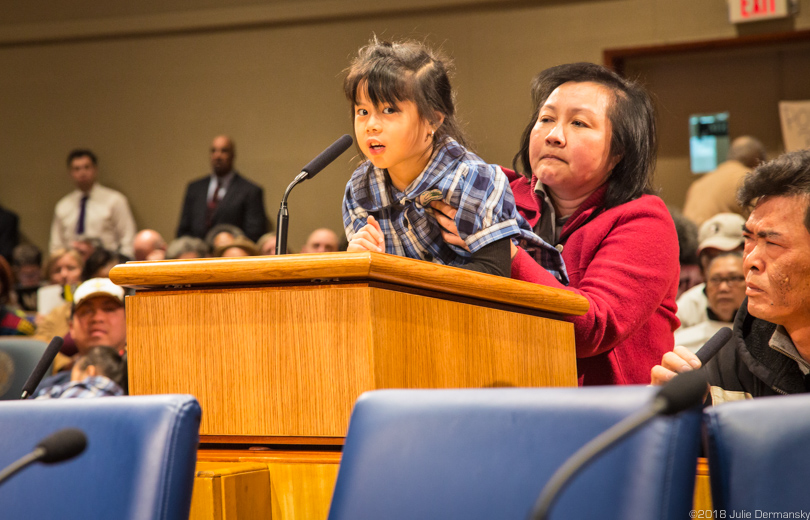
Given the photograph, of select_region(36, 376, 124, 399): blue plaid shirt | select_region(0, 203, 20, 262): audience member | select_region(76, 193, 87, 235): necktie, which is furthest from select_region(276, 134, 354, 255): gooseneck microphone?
select_region(0, 203, 20, 262): audience member

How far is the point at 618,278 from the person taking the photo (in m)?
1.65

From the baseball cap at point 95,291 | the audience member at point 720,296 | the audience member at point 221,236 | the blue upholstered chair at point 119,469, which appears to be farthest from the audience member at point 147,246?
the blue upholstered chair at point 119,469

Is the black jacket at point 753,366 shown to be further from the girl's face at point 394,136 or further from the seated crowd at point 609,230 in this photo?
the girl's face at point 394,136

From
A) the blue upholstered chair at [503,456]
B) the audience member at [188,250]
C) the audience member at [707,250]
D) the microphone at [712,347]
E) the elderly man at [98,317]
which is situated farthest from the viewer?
the audience member at [188,250]

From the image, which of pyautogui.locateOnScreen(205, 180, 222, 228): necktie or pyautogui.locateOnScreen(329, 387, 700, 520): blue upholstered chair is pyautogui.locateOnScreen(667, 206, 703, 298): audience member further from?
pyautogui.locateOnScreen(205, 180, 222, 228): necktie

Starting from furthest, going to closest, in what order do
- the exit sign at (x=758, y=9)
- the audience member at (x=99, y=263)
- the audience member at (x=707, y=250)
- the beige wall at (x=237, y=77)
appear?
the beige wall at (x=237, y=77) < the exit sign at (x=758, y=9) < the audience member at (x=99, y=263) < the audience member at (x=707, y=250)

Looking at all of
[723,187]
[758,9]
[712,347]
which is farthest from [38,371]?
[758,9]

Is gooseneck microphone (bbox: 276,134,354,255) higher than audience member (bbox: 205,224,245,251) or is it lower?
lower

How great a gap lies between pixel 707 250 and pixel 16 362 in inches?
101

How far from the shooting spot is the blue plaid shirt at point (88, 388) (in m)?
2.59

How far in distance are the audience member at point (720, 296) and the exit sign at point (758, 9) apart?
286cm

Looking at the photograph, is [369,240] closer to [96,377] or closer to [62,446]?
[62,446]

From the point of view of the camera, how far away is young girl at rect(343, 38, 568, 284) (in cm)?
150

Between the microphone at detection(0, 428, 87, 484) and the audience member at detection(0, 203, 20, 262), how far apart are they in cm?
627
